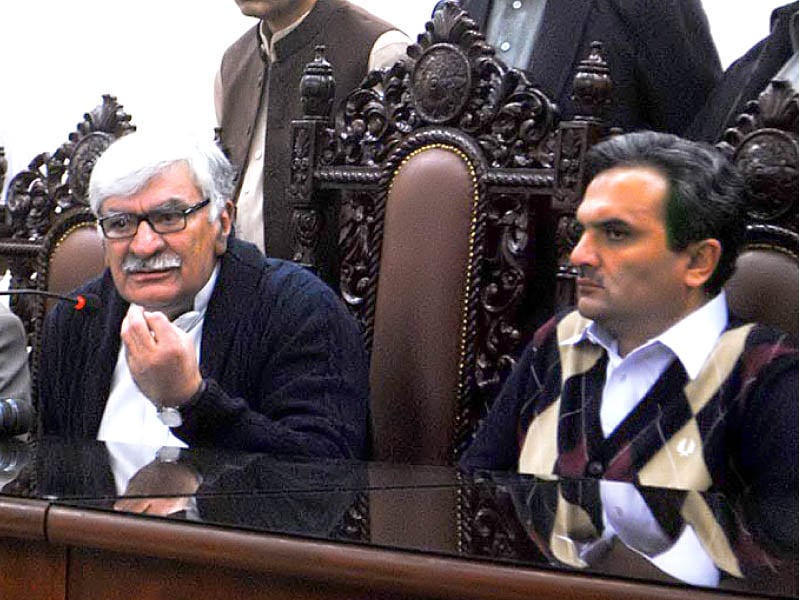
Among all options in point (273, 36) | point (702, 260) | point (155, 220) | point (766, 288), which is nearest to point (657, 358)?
point (702, 260)

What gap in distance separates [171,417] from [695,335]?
712 millimetres

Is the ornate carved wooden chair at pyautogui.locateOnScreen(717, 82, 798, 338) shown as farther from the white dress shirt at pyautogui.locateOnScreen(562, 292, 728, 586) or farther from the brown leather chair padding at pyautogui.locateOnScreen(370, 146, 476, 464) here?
the brown leather chair padding at pyautogui.locateOnScreen(370, 146, 476, 464)

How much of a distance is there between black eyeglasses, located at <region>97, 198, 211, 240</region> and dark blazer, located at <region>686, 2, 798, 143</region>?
77 centimetres

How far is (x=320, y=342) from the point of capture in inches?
96.6

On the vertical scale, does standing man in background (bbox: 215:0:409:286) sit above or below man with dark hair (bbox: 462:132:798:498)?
above

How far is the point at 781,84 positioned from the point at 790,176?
0.41ft

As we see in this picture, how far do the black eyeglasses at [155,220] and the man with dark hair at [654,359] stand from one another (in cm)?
58

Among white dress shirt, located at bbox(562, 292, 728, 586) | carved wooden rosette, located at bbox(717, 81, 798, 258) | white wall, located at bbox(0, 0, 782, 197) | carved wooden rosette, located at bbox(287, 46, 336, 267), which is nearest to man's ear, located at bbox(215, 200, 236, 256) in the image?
carved wooden rosette, located at bbox(287, 46, 336, 267)

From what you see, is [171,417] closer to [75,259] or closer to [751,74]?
[75,259]

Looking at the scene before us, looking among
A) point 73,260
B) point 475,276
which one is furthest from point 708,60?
point 73,260

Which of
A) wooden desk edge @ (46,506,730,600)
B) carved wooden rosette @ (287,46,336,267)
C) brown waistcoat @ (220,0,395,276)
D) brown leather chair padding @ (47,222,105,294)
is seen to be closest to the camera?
wooden desk edge @ (46,506,730,600)

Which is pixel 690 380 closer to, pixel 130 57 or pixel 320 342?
pixel 320 342

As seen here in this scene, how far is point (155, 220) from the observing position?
98.8 inches

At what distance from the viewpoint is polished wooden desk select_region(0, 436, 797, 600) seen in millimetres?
1220
